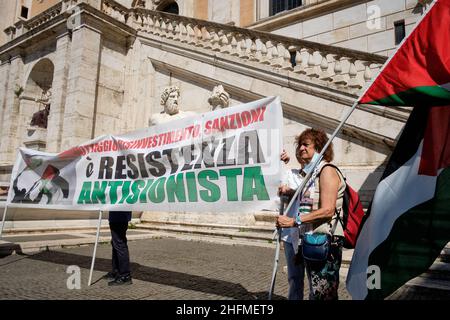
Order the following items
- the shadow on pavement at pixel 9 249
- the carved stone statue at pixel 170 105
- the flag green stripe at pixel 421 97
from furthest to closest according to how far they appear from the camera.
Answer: the carved stone statue at pixel 170 105 → the shadow on pavement at pixel 9 249 → the flag green stripe at pixel 421 97

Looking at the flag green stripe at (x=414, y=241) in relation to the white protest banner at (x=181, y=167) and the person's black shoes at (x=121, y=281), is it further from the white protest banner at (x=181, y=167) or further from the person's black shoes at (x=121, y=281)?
the person's black shoes at (x=121, y=281)

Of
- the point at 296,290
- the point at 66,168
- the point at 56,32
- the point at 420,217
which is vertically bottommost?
the point at 296,290

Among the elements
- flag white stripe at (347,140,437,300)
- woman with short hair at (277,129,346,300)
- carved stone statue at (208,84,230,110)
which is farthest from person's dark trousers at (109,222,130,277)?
carved stone statue at (208,84,230,110)

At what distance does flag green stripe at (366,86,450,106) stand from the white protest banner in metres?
1.08

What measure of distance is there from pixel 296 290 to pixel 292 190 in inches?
33.3

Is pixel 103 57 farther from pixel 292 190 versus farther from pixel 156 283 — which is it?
pixel 292 190

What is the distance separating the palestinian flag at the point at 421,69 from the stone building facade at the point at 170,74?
5.51 meters

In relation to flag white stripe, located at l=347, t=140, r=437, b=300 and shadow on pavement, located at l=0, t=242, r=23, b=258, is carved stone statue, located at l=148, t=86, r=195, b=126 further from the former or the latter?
flag white stripe, located at l=347, t=140, r=437, b=300

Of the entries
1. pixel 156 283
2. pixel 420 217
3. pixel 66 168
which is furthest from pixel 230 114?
pixel 66 168

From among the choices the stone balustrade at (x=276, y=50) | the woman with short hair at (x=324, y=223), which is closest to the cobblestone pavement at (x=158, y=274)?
the woman with short hair at (x=324, y=223)

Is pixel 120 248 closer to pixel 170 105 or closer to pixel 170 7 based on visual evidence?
pixel 170 105

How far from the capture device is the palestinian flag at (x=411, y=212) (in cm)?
226

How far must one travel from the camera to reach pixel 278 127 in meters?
3.23

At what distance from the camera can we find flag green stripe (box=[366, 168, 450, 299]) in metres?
2.24
